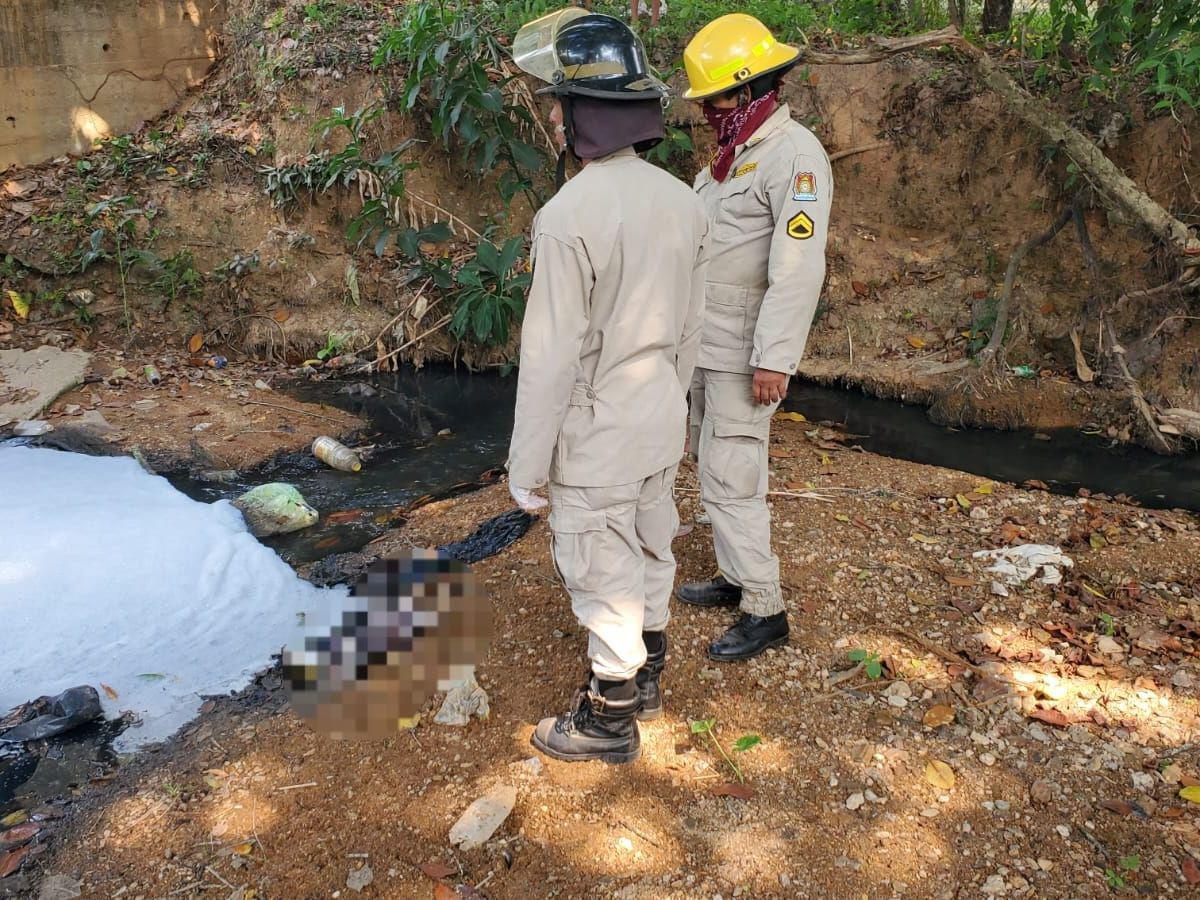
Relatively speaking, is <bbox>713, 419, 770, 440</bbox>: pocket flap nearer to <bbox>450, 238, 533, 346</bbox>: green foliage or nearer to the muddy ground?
the muddy ground

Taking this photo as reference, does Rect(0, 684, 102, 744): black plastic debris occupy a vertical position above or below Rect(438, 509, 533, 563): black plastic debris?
above

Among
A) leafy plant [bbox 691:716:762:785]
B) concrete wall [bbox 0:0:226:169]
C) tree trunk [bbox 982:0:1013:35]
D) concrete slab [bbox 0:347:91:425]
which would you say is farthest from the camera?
concrete wall [bbox 0:0:226:169]

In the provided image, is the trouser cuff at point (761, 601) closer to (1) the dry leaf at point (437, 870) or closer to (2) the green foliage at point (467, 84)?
(1) the dry leaf at point (437, 870)

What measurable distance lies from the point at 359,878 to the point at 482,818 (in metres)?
0.31

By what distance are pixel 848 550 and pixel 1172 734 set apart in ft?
4.12

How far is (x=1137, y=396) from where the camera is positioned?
5152 millimetres

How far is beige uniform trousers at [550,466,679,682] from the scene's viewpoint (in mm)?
2047

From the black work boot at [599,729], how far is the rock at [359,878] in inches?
21.3

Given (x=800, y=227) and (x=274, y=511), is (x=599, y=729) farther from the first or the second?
(x=274, y=511)

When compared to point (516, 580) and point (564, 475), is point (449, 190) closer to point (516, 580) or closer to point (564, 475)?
point (516, 580)

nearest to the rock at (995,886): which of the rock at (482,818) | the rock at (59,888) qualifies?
the rock at (482,818)

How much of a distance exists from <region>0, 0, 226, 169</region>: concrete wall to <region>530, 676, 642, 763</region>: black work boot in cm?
723

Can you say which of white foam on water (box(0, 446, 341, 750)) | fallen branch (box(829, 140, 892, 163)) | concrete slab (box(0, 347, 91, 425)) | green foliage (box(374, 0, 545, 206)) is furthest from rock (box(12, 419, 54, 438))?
fallen branch (box(829, 140, 892, 163))

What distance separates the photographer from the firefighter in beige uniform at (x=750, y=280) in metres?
2.44
